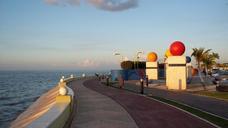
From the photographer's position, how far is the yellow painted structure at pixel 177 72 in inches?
1427

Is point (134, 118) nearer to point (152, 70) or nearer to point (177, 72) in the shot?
point (177, 72)

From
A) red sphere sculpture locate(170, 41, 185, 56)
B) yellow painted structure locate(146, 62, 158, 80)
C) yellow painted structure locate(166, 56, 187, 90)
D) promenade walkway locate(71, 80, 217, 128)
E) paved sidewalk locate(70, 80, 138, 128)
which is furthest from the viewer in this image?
yellow painted structure locate(146, 62, 158, 80)

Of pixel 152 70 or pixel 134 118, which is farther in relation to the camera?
pixel 152 70

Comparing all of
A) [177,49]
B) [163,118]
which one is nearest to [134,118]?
A: [163,118]

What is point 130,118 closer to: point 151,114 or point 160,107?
point 151,114

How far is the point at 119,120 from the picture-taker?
48.5ft

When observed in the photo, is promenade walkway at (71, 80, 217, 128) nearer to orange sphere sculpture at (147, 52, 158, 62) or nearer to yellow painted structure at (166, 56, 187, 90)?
yellow painted structure at (166, 56, 187, 90)

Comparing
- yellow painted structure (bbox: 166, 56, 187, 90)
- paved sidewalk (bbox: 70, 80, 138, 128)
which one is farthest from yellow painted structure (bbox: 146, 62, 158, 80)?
paved sidewalk (bbox: 70, 80, 138, 128)

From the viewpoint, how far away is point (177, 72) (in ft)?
119

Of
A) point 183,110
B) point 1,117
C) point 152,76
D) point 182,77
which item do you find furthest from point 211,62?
point 183,110

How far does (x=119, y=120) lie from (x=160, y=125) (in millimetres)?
2094

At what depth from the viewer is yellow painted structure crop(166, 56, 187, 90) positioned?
1427 inches

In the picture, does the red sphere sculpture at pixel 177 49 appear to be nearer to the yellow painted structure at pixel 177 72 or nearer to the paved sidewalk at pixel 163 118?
the yellow painted structure at pixel 177 72

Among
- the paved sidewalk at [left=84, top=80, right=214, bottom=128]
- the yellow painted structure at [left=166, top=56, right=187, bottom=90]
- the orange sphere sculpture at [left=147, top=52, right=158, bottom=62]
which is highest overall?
the orange sphere sculpture at [left=147, top=52, right=158, bottom=62]
